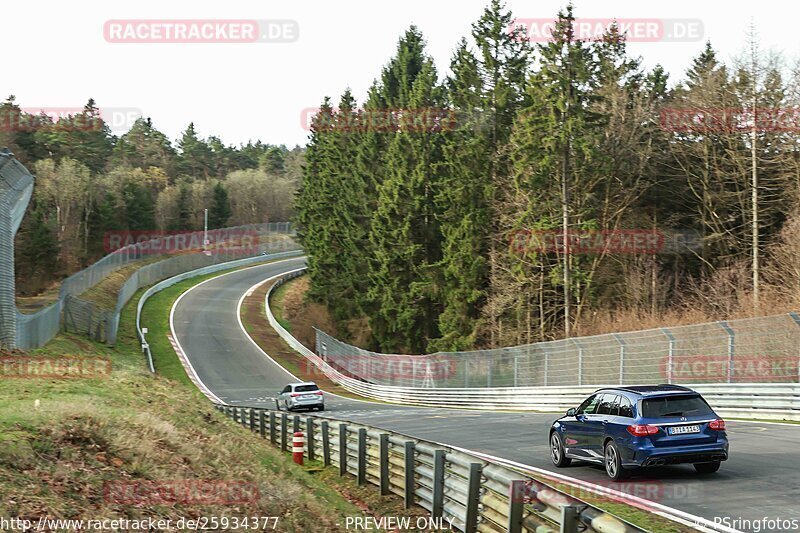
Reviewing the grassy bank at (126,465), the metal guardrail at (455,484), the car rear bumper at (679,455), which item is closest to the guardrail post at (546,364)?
the metal guardrail at (455,484)

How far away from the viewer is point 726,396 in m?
25.7

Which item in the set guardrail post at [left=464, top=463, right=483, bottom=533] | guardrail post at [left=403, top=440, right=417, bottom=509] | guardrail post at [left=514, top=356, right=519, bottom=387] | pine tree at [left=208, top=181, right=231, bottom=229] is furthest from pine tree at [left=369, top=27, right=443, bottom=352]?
pine tree at [left=208, top=181, right=231, bottom=229]

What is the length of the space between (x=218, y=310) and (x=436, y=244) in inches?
1146

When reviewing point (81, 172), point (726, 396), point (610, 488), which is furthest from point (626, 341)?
point (81, 172)

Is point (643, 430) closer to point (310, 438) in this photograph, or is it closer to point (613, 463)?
point (613, 463)

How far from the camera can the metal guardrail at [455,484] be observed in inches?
334

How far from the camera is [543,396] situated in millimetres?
36000

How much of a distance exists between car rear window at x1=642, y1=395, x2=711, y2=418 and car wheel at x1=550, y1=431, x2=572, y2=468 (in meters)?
2.49
